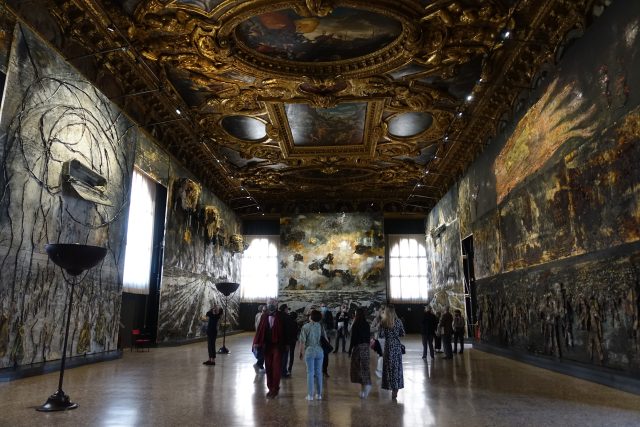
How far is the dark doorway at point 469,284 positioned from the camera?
1973 cm

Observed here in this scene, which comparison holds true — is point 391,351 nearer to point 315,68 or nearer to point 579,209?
point 579,209

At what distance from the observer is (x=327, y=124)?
17.6 m

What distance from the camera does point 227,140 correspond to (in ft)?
63.0

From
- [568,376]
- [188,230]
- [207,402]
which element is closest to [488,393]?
[568,376]

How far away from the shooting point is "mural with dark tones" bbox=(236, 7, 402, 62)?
11000 mm

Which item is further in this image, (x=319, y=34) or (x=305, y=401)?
(x=319, y=34)

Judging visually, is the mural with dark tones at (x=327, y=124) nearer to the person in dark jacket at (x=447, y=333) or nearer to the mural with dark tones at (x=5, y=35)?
the person in dark jacket at (x=447, y=333)

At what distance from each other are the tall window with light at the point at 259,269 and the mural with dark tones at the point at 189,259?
4644 millimetres

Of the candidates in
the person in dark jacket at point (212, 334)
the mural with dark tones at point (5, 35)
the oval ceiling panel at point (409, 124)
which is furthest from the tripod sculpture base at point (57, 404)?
the oval ceiling panel at point (409, 124)

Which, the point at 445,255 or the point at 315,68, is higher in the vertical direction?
the point at 315,68

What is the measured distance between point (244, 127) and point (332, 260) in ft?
43.3

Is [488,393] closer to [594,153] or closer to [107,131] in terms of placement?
[594,153]

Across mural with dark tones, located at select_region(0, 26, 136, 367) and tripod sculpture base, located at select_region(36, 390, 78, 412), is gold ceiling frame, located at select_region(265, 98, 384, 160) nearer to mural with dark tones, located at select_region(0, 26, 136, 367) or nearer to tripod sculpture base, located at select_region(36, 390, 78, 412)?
mural with dark tones, located at select_region(0, 26, 136, 367)

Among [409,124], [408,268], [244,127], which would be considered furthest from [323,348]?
[408,268]
